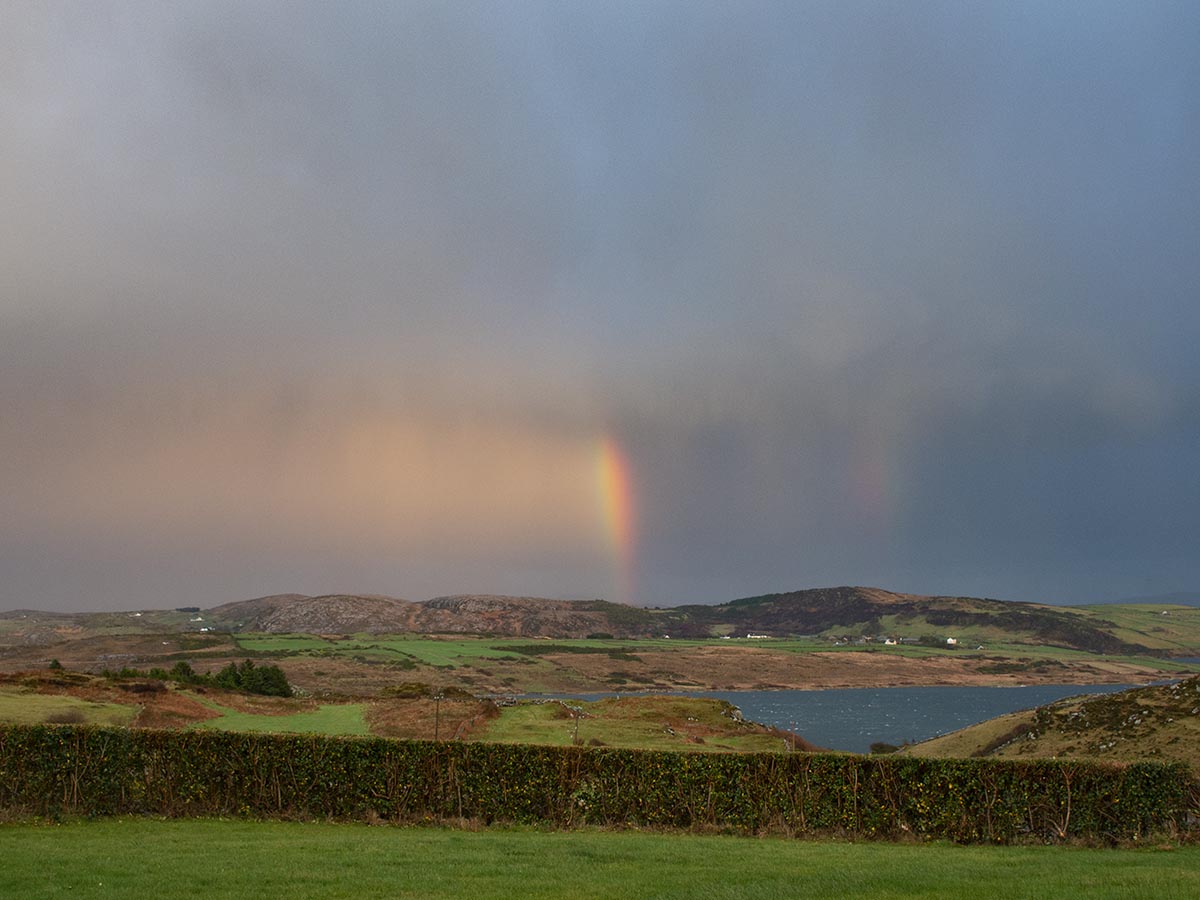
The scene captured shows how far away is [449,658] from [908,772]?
543 ft

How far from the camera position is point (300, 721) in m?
52.2

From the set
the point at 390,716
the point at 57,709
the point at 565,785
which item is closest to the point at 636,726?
the point at 390,716

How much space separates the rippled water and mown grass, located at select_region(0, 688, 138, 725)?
58.3m

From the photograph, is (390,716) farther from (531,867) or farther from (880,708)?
(880,708)

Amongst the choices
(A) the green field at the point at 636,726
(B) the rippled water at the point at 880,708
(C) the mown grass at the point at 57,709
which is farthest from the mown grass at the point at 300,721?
(B) the rippled water at the point at 880,708

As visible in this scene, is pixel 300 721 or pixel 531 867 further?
pixel 300 721

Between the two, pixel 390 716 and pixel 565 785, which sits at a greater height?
pixel 565 785

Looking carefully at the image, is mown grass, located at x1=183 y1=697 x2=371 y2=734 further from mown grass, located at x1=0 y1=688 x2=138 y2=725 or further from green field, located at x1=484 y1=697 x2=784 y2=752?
green field, located at x1=484 y1=697 x2=784 y2=752

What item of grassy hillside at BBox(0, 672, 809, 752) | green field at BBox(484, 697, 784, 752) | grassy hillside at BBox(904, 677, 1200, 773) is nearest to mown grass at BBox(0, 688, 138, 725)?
grassy hillside at BBox(0, 672, 809, 752)

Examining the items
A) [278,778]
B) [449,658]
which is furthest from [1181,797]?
[449,658]

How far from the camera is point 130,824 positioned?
831 inches

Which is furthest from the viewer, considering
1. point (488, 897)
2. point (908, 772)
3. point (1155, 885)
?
point (908, 772)

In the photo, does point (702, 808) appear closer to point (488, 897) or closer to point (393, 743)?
point (393, 743)

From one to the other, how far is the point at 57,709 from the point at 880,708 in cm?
12915
